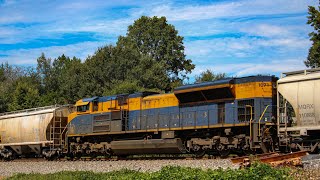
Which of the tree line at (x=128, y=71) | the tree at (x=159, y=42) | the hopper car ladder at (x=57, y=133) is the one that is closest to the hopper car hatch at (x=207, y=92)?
the hopper car ladder at (x=57, y=133)

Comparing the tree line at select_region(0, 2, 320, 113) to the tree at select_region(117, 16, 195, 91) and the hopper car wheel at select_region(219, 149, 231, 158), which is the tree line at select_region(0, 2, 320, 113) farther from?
the hopper car wheel at select_region(219, 149, 231, 158)

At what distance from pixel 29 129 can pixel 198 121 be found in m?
15.6

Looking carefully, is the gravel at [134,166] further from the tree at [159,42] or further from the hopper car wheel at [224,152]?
the tree at [159,42]

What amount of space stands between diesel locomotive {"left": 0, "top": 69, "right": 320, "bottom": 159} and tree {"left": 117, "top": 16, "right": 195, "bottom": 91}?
3850 cm

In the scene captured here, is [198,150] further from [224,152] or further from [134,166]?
[134,166]

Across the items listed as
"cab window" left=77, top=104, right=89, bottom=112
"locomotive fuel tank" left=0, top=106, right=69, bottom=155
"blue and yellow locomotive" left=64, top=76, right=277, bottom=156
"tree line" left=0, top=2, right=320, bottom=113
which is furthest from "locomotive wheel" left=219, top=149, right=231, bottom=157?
"tree line" left=0, top=2, right=320, bottom=113

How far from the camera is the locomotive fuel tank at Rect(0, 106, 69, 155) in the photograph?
28906 mm

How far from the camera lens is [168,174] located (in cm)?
1005

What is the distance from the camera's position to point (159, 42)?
67.6 m

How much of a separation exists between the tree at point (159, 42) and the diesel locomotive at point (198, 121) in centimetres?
3850

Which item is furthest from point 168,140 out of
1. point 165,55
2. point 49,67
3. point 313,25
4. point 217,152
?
point 49,67

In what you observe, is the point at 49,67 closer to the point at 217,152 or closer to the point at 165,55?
the point at 165,55

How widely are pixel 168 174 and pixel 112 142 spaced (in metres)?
13.9

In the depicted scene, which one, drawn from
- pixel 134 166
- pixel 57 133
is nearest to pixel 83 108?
pixel 57 133
